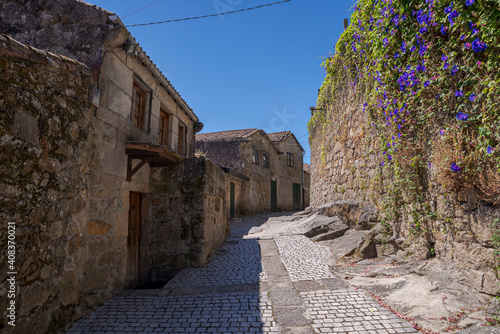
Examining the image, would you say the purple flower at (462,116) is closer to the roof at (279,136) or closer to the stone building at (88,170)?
the stone building at (88,170)

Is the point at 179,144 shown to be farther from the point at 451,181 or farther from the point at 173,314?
the point at 451,181

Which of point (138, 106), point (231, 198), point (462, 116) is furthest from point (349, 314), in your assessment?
point (231, 198)

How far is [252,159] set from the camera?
58.5 feet

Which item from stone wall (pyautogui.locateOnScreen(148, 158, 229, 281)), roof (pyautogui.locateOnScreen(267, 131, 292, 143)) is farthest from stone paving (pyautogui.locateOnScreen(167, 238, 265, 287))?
roof (pyautogui.locateOnScreen(267, 131, 292, 143))

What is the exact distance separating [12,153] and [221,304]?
2966 millimetres

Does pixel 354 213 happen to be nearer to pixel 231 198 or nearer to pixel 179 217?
pixel 179 217

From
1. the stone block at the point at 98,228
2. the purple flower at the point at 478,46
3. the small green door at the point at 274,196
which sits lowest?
the stone block at the point at 98,228

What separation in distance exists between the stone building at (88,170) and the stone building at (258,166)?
26.2 ft

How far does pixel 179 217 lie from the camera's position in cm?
607

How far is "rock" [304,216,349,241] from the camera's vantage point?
7.59 m

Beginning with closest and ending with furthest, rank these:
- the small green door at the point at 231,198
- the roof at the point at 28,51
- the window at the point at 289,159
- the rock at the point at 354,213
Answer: the roof at the point at 28,51 → the rock at the point at 354,213 → the small green door at the point at 231,198 → the window at the point at 289,159

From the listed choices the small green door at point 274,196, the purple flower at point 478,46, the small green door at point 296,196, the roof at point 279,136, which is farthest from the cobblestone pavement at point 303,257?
the roof at point 279,136

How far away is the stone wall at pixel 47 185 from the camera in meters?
2.83

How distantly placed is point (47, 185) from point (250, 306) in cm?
283
